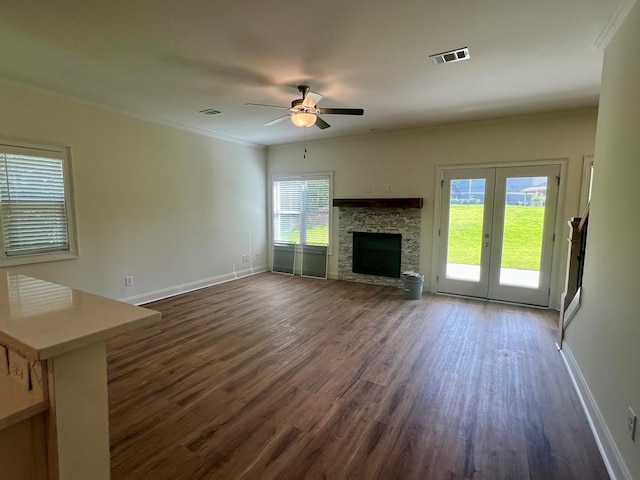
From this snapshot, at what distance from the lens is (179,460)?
1888mm

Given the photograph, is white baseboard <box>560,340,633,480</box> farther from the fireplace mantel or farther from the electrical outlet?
the fireplace mantel

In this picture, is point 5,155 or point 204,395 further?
point 5,155

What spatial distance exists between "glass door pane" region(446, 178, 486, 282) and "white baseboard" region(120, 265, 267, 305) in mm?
3847

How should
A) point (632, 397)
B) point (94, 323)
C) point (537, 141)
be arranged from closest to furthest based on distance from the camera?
point (94, 323) < point (632, 397) < point (537, 141)

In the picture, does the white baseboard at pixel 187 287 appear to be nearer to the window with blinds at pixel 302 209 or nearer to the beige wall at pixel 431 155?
the window with blinds at pixel 302 209

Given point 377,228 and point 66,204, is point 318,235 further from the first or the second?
point 66,204

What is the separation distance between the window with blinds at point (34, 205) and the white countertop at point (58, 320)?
3017mm

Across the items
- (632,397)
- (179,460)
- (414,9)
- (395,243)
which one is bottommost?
(179,460)

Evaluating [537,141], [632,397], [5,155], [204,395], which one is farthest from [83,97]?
[537,141]

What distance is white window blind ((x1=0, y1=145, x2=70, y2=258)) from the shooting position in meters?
3.50

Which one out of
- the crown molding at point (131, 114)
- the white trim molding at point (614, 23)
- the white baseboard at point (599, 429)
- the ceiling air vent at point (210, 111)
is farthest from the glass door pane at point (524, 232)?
the crown molding at point (131, 114)

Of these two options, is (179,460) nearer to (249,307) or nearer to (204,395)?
(204,395)

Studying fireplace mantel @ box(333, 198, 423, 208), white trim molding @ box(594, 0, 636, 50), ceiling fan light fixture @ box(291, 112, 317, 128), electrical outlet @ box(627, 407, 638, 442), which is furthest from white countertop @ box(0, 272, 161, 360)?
fireplace mantel @ box(333, 198, 423, 208)

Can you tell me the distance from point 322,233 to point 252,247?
1.52 meters
